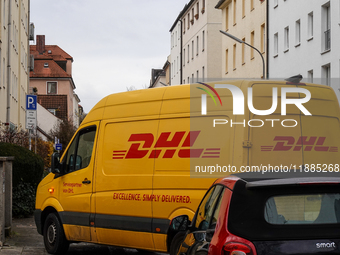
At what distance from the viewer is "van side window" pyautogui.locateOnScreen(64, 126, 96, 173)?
1001cm

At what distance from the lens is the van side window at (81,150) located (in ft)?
32.8

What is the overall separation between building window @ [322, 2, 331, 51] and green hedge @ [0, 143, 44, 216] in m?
19.4

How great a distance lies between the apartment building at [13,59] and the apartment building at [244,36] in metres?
16.0

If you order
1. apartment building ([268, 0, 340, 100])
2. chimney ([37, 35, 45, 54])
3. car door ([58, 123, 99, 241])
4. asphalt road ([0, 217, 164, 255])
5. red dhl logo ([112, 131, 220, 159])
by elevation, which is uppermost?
chimney ([37, 35, 45, 54])

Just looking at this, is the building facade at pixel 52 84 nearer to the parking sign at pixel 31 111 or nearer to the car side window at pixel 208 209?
the parking sign at pixel 31 111

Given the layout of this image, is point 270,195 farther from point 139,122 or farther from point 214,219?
point 139,122

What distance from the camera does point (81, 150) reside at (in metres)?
10.3

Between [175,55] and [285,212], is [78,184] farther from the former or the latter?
[175,55]

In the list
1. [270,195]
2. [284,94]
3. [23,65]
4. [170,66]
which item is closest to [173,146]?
[284,94]

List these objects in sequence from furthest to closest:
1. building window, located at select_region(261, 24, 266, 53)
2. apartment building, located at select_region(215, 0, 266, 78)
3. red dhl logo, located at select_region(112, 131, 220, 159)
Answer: apartment building, located at select_region(215, 0, 266, 78)
building window, located at select_region(261, 24, 266, 53)
red dhl logo, located at select_region(112, 131, 220, 159)

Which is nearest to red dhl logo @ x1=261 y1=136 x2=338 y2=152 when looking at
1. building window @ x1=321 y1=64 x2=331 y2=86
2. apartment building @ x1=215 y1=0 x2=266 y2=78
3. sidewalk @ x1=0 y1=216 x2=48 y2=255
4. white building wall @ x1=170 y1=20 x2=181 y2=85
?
sidewalk @ x1=0 y1=216 x2=48 y2=255

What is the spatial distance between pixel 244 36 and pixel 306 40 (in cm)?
1250

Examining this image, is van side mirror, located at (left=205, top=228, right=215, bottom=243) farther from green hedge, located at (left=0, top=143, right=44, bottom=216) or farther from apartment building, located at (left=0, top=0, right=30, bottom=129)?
apartment building, located at (left=0, top=0, right=30, bottom=129)

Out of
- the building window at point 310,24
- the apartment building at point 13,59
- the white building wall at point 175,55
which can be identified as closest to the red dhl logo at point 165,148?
the apartment building at point 13,59
